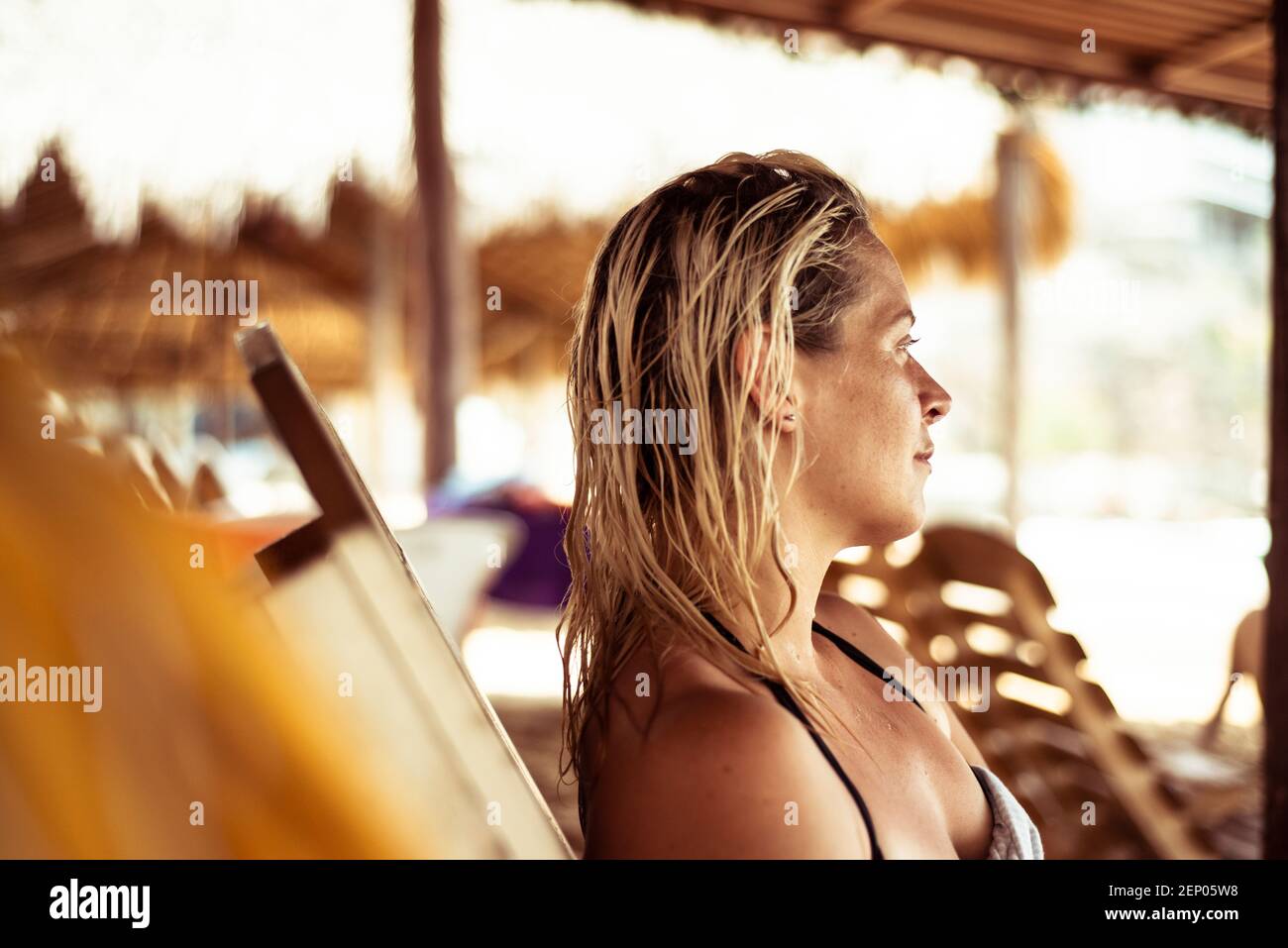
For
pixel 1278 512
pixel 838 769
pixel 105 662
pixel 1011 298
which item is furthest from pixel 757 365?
pixel 1011 298

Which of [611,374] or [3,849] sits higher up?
[611,374]

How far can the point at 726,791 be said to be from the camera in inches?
25.5

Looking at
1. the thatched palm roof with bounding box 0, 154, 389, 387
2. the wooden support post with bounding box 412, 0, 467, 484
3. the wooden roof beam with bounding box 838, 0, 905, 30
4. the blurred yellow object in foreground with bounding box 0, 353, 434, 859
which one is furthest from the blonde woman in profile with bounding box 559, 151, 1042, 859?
the thatched palm roof with bounding box 0, 154, 389, 387

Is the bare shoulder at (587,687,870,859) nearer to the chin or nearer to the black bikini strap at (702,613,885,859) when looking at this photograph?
the black bikini strap at (702,613,885,859)

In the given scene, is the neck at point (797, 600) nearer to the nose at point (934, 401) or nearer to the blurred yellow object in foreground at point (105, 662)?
the nose at point (934, 401)

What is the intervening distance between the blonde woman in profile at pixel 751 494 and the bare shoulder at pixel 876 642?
86 millimetres

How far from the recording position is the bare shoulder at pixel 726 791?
2.12 feet

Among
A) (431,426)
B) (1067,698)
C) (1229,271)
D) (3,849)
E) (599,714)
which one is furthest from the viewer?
(1229,271)

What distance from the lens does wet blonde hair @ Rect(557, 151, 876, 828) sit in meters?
0.82

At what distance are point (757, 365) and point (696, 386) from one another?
5cm
